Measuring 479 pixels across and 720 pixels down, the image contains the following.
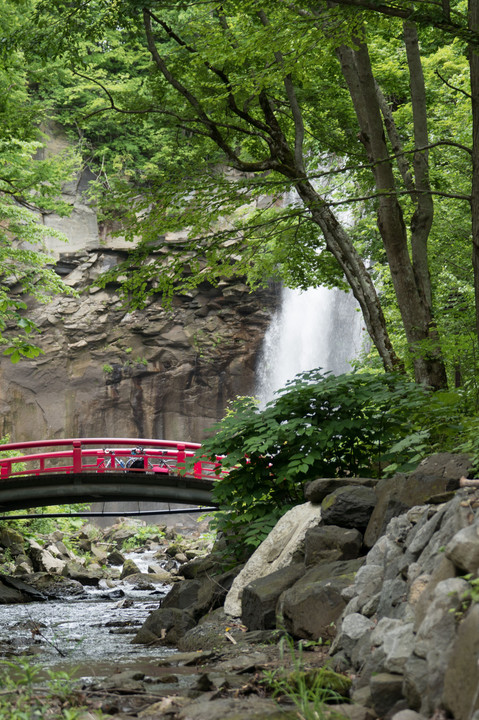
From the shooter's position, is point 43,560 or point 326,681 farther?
point 43,560

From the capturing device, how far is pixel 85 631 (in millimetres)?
9719

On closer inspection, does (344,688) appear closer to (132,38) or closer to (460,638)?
(460,638)

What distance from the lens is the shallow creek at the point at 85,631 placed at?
6.46 meters

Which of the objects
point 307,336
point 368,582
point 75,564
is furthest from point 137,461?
point 307,336

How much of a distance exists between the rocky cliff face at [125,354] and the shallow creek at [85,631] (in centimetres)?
1343

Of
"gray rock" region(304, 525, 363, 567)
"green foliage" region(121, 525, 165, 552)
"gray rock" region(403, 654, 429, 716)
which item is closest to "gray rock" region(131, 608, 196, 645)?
"gray rock" region(304, 525, 363, 567)

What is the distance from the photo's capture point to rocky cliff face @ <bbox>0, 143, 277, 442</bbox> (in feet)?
96.3

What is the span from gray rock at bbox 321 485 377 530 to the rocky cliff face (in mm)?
23631

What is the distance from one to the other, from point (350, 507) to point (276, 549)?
1.36 meters

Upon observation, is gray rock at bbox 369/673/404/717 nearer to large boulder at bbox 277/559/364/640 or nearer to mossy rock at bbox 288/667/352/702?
mossy rock at bbox 288/667/352/702

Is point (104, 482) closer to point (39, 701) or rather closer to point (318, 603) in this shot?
point (318, 603)

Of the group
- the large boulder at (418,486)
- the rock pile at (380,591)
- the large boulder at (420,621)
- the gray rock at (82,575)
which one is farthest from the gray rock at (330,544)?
the gray rock at (82,575)

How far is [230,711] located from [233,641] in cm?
243

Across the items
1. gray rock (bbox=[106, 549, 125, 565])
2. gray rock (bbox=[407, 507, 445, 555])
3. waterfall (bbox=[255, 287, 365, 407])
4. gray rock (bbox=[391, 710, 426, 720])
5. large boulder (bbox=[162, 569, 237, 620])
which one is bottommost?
gray rock (bbox=[106, 549, 125, 565])
